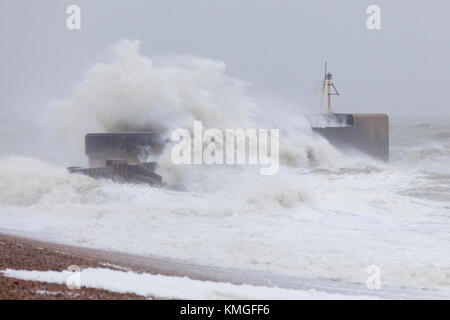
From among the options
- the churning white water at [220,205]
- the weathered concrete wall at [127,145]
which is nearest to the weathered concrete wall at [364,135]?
the churning white water at [220,205]

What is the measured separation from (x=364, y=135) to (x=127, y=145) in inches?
408

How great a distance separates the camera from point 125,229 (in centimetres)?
891

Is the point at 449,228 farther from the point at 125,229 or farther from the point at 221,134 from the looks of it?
the point at 221,134

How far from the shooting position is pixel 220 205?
1028 centimetres

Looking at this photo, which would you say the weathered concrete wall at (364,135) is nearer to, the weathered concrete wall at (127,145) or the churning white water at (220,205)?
the churning white water at (220,205)

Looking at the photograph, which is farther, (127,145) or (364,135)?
(364,135)

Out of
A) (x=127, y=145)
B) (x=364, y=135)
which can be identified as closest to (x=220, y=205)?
(x=127, y=145)

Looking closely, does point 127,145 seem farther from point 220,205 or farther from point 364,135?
point 364,135

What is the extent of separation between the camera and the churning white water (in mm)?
7449

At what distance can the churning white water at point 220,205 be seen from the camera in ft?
24.4

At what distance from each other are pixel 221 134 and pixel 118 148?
2964mm

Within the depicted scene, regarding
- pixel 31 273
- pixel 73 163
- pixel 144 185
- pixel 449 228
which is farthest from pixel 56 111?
pixel 31 273

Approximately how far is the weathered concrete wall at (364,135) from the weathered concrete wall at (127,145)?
7.71m

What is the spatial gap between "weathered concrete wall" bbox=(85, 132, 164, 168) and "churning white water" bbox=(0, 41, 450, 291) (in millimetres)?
507
